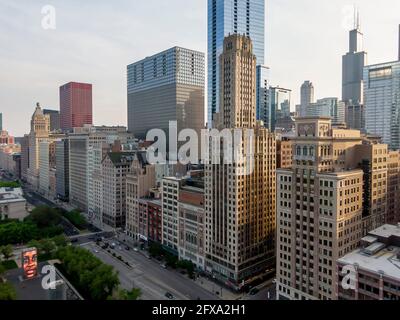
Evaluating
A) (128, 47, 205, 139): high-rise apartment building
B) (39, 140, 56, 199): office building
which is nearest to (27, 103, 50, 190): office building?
(39, 140, 56, 199): office building

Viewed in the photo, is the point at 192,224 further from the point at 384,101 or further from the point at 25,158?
the point at 25,158

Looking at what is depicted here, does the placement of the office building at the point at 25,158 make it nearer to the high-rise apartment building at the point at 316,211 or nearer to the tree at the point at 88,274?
the tree at the point at 88,274

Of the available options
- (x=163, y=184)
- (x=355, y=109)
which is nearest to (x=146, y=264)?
(x=163, y=184)

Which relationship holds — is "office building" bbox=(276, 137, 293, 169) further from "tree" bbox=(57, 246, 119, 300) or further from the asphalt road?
"tree" bbox=(57, 246, 119, 300)

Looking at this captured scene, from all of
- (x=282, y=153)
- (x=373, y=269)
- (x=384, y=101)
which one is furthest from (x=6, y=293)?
(x=384, y=101)

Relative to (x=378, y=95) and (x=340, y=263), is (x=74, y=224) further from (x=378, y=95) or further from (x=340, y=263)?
(x=378, y=95)

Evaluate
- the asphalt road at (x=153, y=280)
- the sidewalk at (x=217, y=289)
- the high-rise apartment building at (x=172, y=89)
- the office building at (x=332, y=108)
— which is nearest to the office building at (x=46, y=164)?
the high-rise apartment building at (x=172, y=89)
